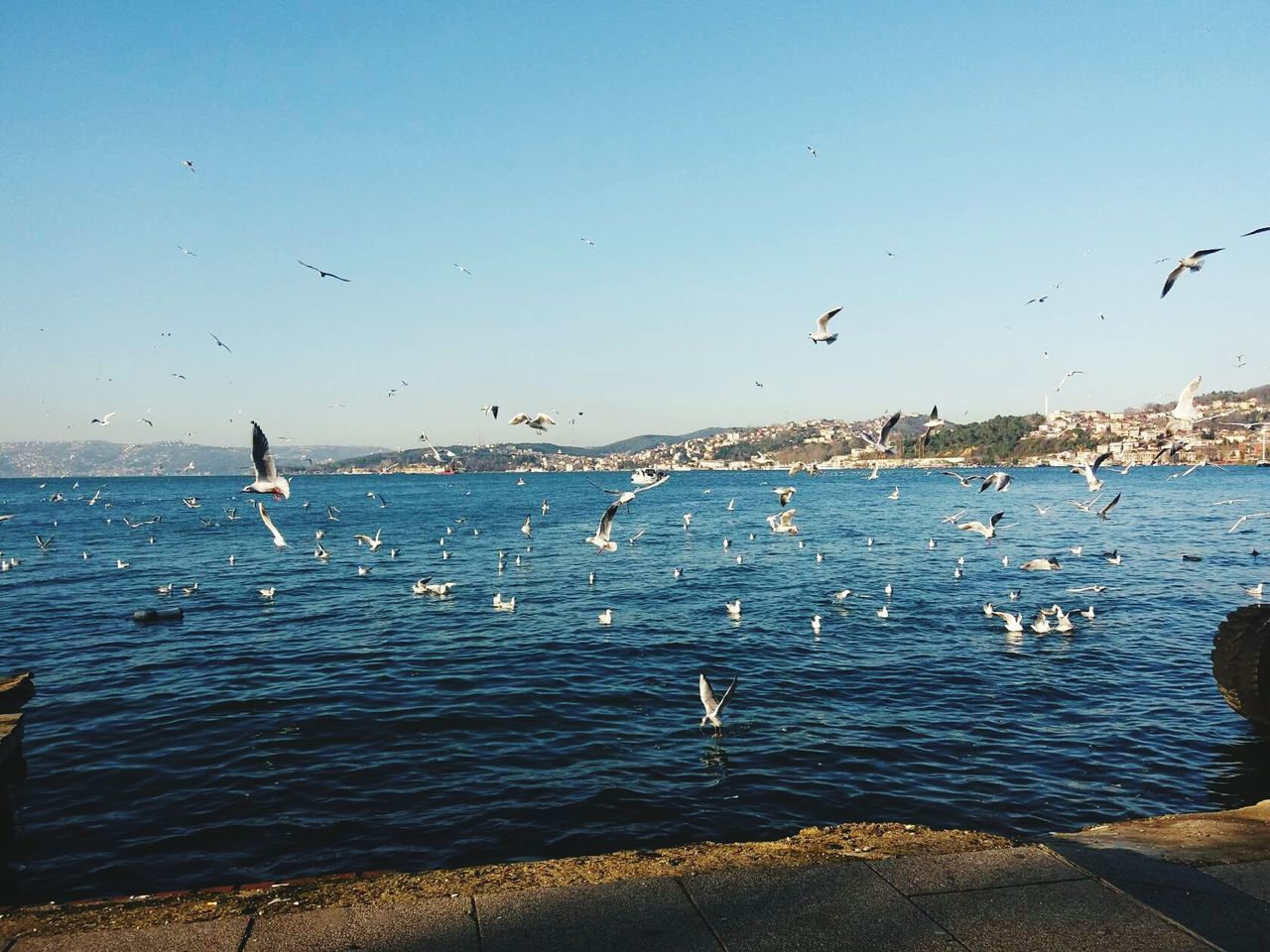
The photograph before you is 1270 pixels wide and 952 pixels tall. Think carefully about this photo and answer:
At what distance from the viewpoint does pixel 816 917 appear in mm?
4965

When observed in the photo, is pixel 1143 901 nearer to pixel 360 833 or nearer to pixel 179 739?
pixel 360 833

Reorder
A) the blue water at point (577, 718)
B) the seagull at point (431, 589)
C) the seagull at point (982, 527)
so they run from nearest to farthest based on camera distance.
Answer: the blue water at point (577, 718)
the seagull at point (982, 527)
the seagull at point (431, 589)

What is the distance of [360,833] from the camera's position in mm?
9180

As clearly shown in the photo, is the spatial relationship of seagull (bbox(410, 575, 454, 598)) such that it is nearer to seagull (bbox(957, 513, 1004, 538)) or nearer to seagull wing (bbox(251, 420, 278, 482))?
seagull wing (bbox(251, 420, 278, 482))

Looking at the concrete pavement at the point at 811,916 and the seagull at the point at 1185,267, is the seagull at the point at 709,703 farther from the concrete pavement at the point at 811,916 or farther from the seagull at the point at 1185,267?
the seagull at the point at 1185,267

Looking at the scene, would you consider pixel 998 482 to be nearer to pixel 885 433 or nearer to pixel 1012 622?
pixel 1012 622

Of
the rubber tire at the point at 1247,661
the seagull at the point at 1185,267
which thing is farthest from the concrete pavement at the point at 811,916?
the seagull at the point at 1185,267

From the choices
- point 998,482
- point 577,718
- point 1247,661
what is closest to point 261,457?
point 577,718

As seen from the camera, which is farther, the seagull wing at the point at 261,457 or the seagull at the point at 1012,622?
the seagull at the point at 1012,622

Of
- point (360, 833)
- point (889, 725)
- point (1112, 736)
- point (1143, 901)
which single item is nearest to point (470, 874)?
point (360, 833)

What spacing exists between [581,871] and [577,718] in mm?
8084

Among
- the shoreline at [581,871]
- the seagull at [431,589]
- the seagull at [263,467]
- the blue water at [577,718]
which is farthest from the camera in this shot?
the seagull at [431,589]

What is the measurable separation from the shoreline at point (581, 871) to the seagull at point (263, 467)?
5957 mm

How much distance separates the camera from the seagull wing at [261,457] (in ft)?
35.9
